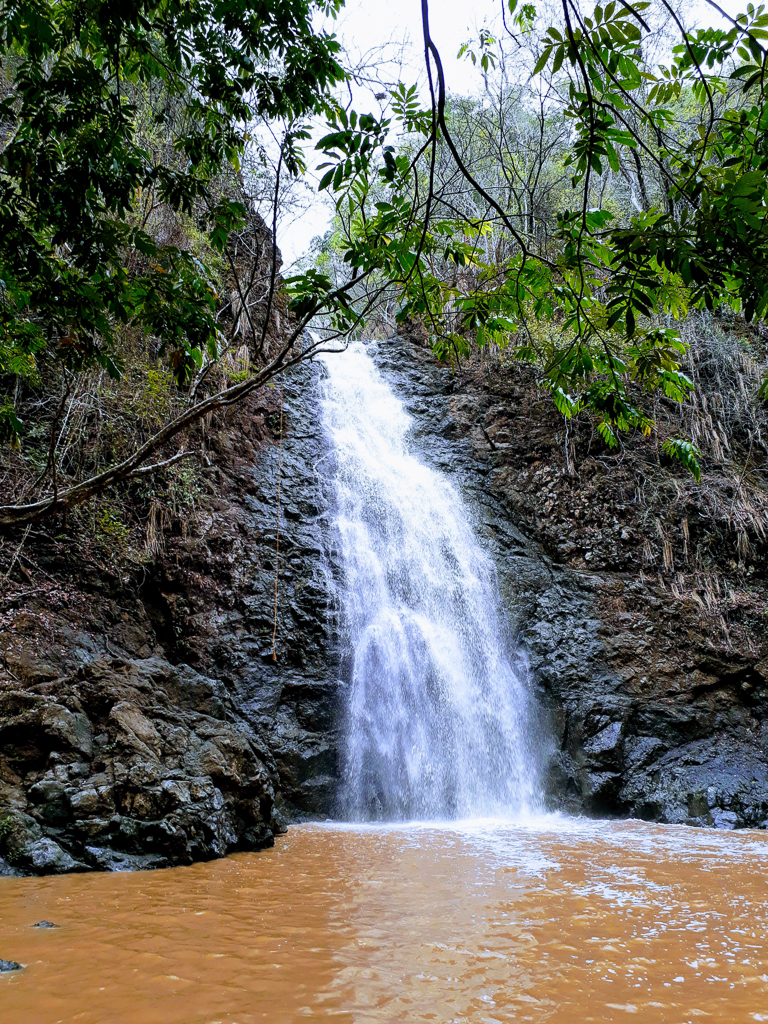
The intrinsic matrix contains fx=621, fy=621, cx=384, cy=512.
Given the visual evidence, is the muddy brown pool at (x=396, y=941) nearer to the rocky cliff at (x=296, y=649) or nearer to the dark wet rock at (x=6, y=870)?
the dark wet rock at (x=6, y=870)

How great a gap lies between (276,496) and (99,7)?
24.5ft

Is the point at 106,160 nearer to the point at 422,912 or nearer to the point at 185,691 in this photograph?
the point at 422,912

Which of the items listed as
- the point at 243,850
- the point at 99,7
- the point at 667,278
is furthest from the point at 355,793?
the point at 99,7

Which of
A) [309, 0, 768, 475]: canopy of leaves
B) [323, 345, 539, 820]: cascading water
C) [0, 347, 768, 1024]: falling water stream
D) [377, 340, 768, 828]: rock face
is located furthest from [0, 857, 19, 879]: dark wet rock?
[377, 340, 768, 828]: rock face

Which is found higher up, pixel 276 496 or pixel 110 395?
pixel 110 395

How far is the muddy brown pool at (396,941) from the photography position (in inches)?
88.3

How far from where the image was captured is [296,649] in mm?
8156

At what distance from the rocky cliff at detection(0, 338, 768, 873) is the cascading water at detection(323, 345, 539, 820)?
362 millimetres

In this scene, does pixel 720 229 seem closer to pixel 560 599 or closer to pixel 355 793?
pixel 355 793

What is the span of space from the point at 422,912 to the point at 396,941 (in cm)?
49

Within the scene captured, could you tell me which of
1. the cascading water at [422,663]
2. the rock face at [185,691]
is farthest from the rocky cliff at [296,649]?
the cascading water at [422,663]

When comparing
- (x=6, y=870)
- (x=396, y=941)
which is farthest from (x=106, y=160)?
(x=6, y=870)

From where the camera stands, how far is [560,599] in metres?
9.40

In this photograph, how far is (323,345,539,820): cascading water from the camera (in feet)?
24.4
